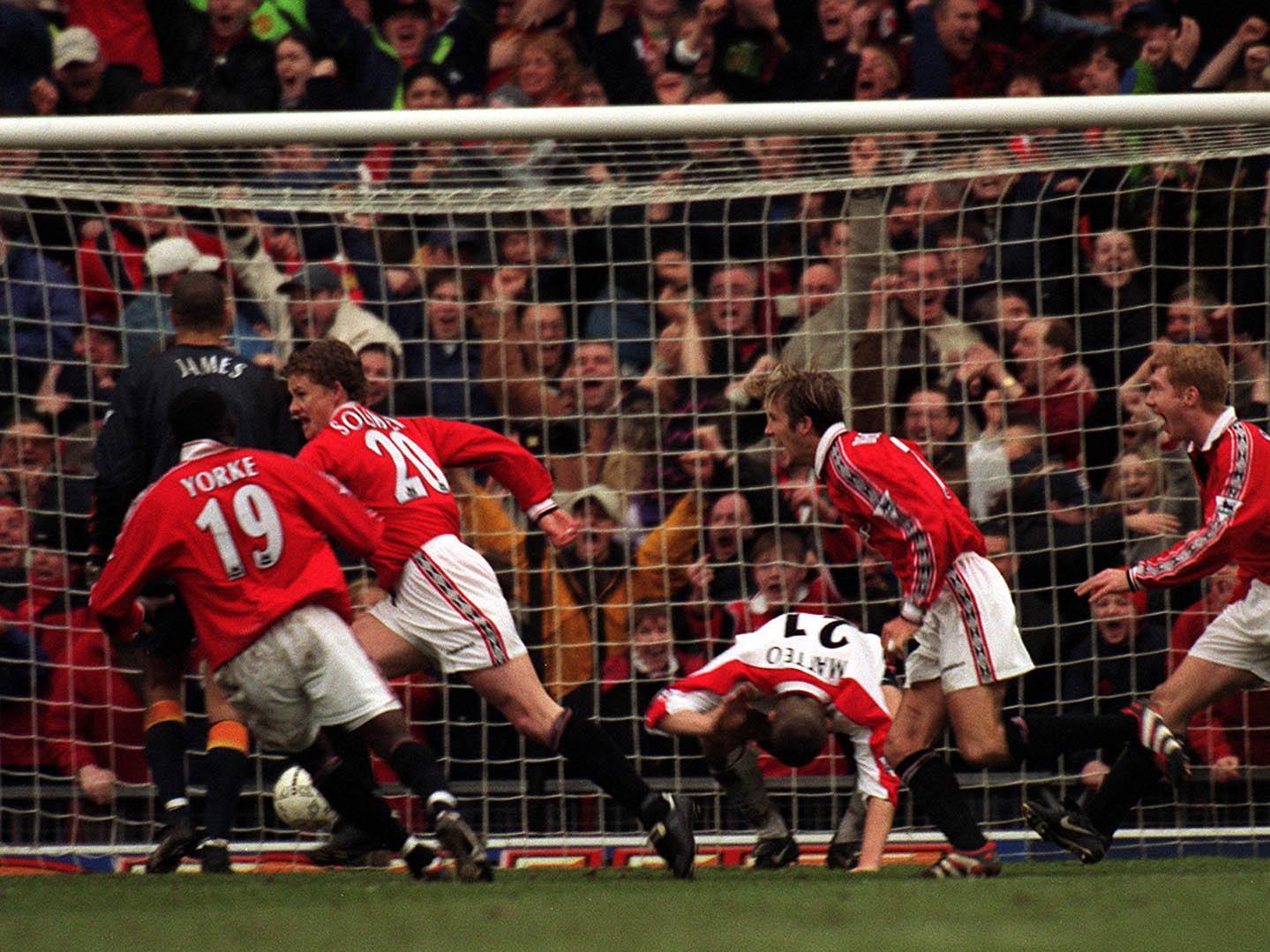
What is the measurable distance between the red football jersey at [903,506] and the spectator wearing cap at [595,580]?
59.3 inches

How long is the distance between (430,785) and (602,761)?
561 mm

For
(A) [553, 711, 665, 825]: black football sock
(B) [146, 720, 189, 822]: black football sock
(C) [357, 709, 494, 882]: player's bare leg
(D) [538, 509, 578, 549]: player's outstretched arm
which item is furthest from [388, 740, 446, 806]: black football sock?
(D) [538, 509, 578, 549]: player's outstretched arm

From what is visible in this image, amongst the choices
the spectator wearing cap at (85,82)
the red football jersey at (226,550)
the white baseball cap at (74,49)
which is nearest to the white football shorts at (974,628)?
the red football jersey at (226,550)

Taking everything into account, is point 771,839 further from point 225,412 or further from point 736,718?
point 225,412

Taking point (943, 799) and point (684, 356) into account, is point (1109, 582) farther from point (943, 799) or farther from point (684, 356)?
point (684, 356)

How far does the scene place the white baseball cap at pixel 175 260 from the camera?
7.00m

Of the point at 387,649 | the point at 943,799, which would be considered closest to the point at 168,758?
the point at 387,649

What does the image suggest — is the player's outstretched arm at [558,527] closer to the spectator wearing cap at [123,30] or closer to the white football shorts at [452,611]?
the white football shorts at [452,611]

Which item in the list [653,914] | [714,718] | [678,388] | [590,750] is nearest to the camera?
[653,914]

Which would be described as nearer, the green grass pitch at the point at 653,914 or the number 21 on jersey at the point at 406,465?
the green grass pitch at the point at 653,914

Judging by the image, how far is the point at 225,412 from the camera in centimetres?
508

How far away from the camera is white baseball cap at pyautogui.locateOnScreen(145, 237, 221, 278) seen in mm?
7000

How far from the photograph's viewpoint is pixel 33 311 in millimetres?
6797

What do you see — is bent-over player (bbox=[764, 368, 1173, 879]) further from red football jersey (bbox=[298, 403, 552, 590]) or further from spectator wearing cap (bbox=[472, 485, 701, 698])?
spectator wearing cap (bbox=[472, 485, 701, 698])
